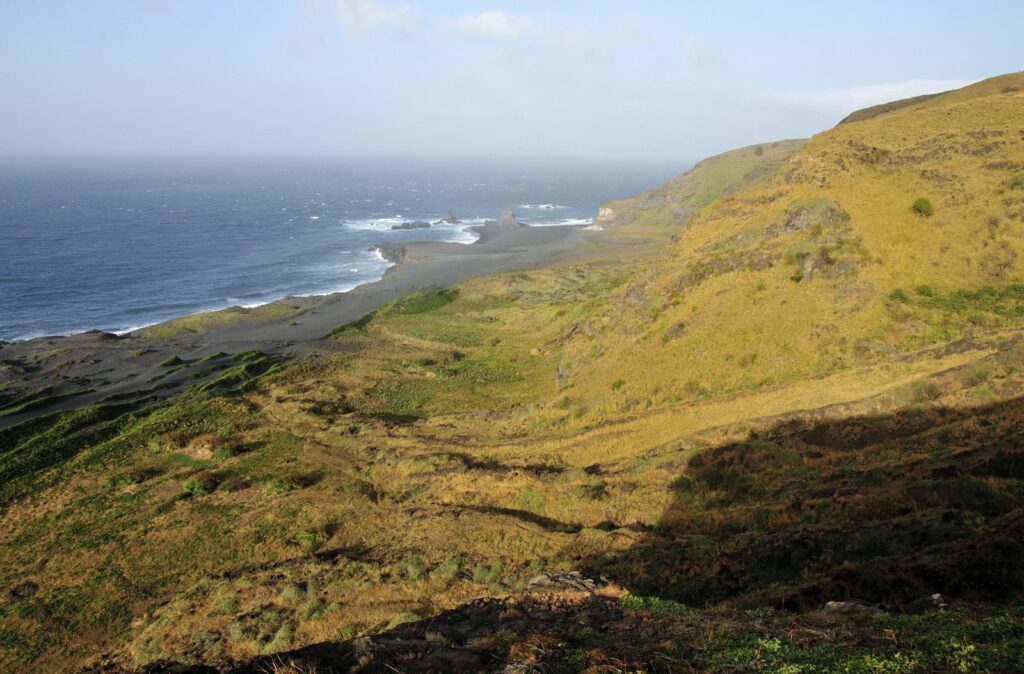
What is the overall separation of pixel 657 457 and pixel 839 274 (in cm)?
1760

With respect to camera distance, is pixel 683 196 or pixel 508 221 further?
pixel 508 221

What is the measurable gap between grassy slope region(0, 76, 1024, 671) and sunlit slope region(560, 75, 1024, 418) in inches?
7.1

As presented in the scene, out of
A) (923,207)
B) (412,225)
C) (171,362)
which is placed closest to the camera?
(923,207)

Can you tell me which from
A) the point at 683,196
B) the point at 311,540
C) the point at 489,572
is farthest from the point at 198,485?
the point at 683,196

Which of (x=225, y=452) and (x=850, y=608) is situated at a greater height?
(x=850, y=608)

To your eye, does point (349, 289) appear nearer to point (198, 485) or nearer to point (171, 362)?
point (171, 362)

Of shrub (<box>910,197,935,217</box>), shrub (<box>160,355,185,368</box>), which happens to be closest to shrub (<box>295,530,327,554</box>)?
shrub (<box>910,197,935,217</box>)

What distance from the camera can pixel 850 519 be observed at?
1583 cm

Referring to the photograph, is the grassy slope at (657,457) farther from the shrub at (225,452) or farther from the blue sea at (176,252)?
the blue sea at (176,252)

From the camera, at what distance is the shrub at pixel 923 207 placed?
33.8 meters

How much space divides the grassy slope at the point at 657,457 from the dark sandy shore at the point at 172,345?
7.44 meters

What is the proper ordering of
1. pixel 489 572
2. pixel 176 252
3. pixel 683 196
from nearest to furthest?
pixel 489 572
pixel 176 252
pixel 683 196

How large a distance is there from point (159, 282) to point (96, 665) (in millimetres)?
89786

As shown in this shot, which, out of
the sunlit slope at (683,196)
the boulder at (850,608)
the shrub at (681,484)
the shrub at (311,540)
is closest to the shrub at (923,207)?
the shrub at (681,484)
